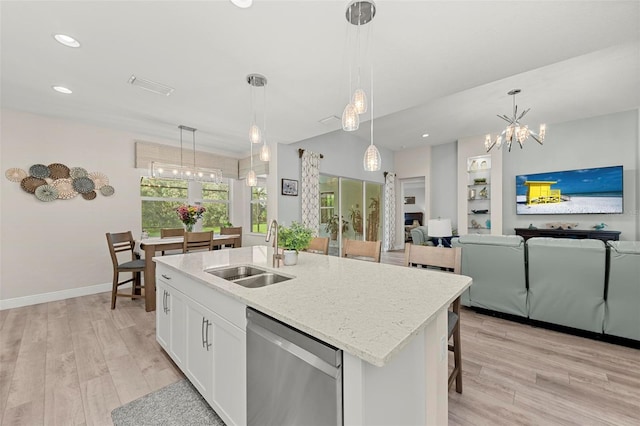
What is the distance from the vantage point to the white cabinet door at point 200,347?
5.15 feet

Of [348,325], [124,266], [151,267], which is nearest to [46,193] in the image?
[124,266]

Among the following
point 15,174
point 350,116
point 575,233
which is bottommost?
point 575,233

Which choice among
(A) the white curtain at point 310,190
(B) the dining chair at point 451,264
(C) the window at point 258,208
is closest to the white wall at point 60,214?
(C) the window at point 258,208

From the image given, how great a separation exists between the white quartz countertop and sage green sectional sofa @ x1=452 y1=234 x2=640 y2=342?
5.40 ft

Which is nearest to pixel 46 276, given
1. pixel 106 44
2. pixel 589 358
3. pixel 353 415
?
pixel 106 44

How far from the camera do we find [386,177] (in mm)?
7594

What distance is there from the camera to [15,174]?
3.49m

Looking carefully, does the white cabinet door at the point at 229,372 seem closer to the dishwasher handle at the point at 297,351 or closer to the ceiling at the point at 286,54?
the dishwasher handle at the point at 297,351

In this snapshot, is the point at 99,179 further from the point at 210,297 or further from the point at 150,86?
the point at 210,297

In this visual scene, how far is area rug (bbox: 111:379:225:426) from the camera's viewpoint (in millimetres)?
1602

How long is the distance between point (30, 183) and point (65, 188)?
1.14ft

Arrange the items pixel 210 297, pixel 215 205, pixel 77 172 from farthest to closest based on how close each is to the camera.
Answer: pixel 215 205
pixel 77 172
pixel 210 297

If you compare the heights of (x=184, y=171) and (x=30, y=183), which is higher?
(x=184, y=171)

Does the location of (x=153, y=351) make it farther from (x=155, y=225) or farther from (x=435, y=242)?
(x=435, y=242)
